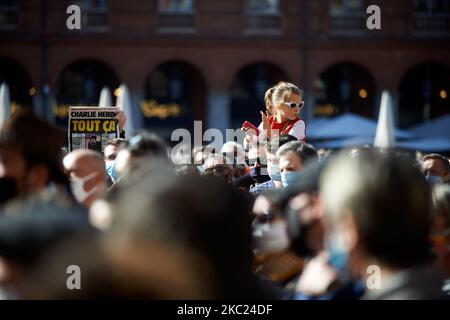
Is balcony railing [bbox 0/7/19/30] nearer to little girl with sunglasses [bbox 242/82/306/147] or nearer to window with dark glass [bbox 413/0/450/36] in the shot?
window with dark glass [bbox 413/0/450/36]

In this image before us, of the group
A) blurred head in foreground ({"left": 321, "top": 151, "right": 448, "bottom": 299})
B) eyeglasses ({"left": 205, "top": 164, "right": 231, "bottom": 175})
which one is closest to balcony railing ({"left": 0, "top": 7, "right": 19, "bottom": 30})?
eyeglasses ({"left": 205, "top": 164, "right": 231, "bottom": 175})

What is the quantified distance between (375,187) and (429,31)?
26937 millimetres

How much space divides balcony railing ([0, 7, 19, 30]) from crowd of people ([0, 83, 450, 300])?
2323cm

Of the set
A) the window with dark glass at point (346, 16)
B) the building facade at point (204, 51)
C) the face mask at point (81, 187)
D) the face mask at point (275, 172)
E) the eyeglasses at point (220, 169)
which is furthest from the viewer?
Answer: the window with dark glass at point (346, 16)

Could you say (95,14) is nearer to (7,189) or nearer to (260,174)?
(260,174)

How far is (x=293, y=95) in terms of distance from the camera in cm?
633

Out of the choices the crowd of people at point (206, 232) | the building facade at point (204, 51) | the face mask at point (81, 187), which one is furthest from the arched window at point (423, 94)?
the crowd of people at point (206, 232)

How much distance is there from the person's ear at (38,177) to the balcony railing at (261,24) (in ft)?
78.7

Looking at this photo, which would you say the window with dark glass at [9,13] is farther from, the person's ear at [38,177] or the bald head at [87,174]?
the person's ear at [38,177]

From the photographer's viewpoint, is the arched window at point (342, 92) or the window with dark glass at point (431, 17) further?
the arched window at point (342, 92)

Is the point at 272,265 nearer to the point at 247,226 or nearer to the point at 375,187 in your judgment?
the point at 247,226

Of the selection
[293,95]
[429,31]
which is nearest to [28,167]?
[293,95]

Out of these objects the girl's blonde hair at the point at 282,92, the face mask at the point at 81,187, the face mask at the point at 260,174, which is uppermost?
the girl's blonde hair at the point at 282,92

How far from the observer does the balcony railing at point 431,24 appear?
28.2m
